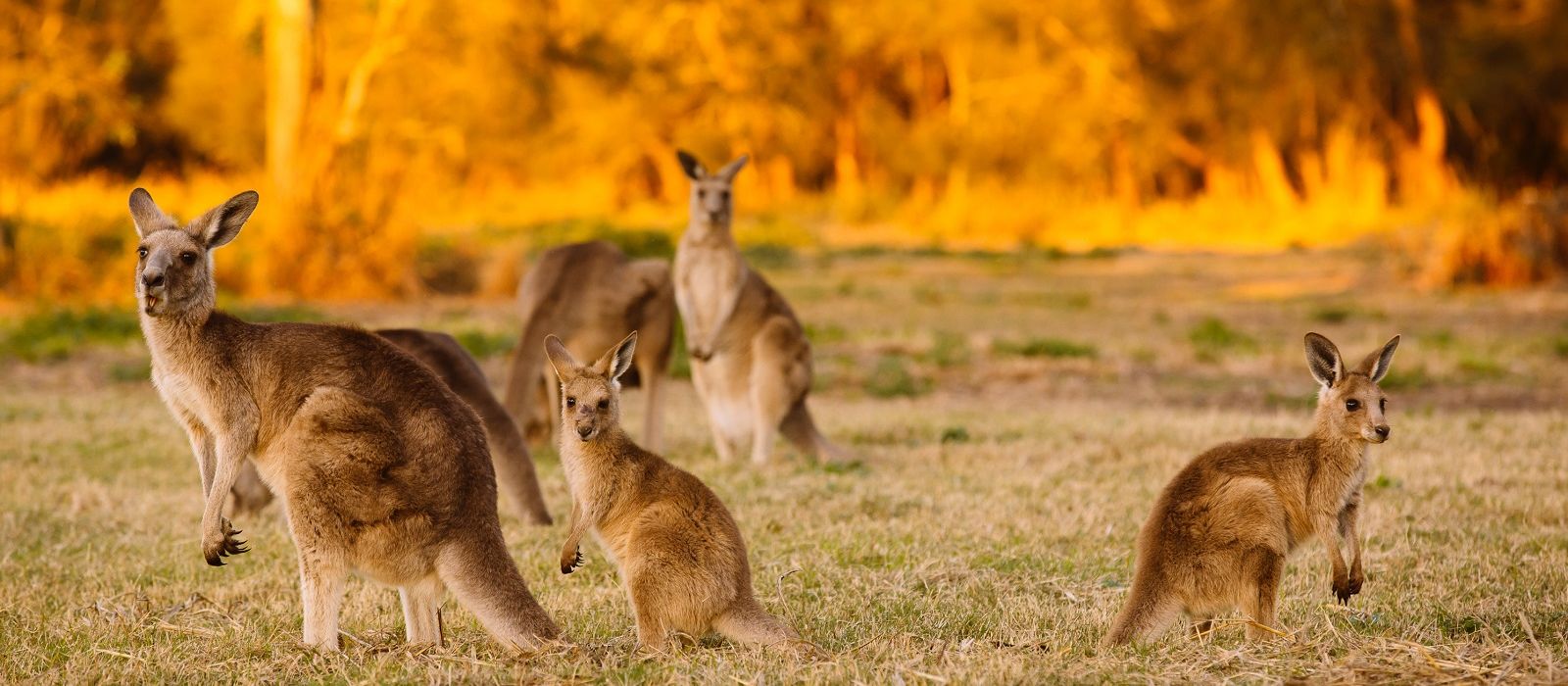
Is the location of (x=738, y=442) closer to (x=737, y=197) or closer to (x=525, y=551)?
(x=525, y=551)

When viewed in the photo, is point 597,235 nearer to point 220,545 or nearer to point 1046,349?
point 1046,349

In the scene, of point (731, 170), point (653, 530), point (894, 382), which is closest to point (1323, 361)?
point (653, 530)

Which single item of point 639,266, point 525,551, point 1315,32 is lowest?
point 525,551

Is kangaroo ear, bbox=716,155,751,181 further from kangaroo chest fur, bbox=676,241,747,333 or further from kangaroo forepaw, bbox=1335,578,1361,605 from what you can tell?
kangaroo forepaw, bbox=1335,578,1361,605

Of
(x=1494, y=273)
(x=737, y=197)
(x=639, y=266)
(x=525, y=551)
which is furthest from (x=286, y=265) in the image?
(x=737, y=197)

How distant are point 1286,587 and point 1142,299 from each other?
12.8m

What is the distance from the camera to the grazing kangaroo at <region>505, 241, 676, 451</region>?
817 cm

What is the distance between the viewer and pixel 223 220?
457 centimetres

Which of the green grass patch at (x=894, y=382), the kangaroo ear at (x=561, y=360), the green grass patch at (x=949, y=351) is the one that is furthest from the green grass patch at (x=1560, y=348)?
the kangaroo ear at (x=561, y=360)

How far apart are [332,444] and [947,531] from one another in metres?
2.84

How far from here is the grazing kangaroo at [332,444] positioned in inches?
160

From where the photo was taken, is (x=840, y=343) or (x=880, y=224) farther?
(x=880, y=224)

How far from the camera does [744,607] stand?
14.4 ft

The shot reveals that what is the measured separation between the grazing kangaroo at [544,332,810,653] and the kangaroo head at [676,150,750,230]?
4.05 m
